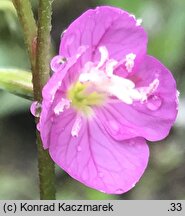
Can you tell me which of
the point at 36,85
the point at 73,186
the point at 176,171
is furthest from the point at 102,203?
the point at 176,171

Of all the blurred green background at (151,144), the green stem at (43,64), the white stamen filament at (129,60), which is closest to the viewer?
the green stem at (43,64)

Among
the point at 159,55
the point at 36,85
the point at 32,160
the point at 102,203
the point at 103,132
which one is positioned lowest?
the point at 32,160

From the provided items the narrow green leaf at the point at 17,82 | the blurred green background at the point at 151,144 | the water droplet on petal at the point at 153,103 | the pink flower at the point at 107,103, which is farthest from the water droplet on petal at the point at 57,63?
the blurred green background at the point at 151,144

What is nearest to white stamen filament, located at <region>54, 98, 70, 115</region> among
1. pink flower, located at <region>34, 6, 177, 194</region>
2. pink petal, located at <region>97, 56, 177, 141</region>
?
pink flower, located at <region>34, 6, 177, 194</region>

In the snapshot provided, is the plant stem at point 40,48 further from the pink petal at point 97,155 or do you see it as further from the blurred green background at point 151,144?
the blurred green background at point 151,144

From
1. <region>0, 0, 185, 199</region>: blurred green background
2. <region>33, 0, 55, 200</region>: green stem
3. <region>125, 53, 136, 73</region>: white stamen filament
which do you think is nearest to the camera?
<region>33, 0, 55, 200</region>: green stem

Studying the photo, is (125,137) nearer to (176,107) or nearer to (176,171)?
(176,107)

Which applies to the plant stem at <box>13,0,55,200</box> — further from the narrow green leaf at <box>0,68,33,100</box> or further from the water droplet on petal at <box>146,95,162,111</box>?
the water droplet on petal at <box>146,95,162,111</box>
